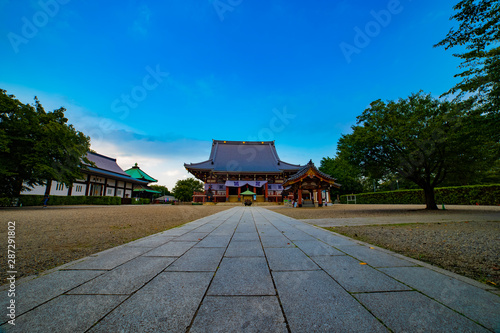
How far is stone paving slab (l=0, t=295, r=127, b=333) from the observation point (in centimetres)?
117

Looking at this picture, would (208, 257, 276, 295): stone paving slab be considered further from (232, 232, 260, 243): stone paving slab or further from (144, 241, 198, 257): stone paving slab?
(232, 232, 260, 243): stone paving slab

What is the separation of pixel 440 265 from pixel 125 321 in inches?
134

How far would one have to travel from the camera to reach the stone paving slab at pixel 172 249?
2812 millimetres

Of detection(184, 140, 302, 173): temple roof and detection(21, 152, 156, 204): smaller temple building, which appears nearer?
detection(21, 152, 156, 204): smaller temple building

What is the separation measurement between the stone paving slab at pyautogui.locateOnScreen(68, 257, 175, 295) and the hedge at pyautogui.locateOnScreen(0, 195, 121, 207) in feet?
61.3

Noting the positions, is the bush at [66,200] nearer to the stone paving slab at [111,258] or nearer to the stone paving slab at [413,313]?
the stone paving slab at [111,258]

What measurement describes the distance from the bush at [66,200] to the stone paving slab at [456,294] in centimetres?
2328

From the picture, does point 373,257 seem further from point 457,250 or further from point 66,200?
point 66,200

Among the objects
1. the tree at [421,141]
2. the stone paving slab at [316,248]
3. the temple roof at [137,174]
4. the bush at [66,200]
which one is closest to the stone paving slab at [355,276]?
the stone paving slab at [316,248]

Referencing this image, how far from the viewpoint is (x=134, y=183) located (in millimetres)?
32875

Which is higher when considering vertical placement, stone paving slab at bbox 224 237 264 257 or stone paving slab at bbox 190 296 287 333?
stone paving slab at bbox 190 296 287 333

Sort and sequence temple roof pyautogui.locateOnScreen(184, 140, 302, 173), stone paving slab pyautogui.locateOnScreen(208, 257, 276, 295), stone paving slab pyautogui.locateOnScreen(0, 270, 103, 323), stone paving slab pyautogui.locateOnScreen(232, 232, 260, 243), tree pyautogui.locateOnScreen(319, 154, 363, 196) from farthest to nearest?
tree pyautogui.locateOnScreen(319, 154, 363, 196) < temple roof pyautogui.locateOnScreen(184, 140, 302, 173) < stone paving slab pyautogui.locateOnScreen(232, 232, 260, 243) < stone paving slab pyautogui.locateOnScreen(208, 257, 276, 295) < stone paving slab pyautogui.locateOnScreen(0, 270, 103, 323)

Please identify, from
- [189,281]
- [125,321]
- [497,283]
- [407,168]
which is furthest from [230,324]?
[407,168]

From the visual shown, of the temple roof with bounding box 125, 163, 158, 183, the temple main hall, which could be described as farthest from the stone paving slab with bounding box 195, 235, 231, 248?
the temple roof with bounding box 125, 163, 158, 183
